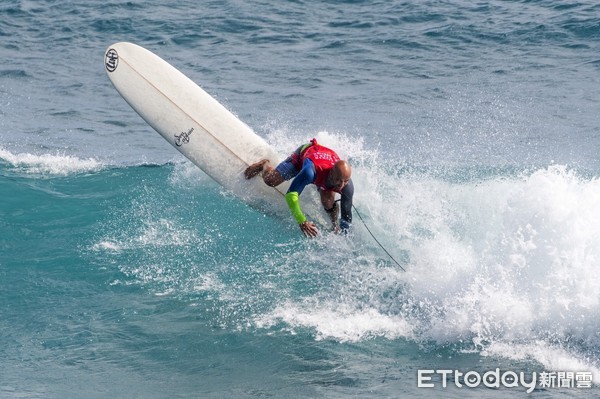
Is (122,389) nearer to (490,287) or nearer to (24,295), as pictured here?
(24,295)

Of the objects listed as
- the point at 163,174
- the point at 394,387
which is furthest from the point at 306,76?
the point at 394,387

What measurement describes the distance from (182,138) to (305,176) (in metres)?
2.50

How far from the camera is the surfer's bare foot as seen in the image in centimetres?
1070

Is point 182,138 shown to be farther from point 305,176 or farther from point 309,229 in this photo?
point 309,229

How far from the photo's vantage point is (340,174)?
30.0ft

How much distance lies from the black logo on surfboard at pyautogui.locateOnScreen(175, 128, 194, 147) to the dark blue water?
3.97 feet

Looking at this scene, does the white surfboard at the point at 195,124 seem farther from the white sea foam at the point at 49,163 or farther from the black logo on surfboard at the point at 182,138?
the white sea foam at the point at 49,163

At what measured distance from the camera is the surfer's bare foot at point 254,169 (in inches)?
421

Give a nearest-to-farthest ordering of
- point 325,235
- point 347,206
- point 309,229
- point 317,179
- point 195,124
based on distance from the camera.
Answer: point 309,229
point 317,179
point 347,206
point 325,235
point 195,124

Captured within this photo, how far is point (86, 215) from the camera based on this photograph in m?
12.0
